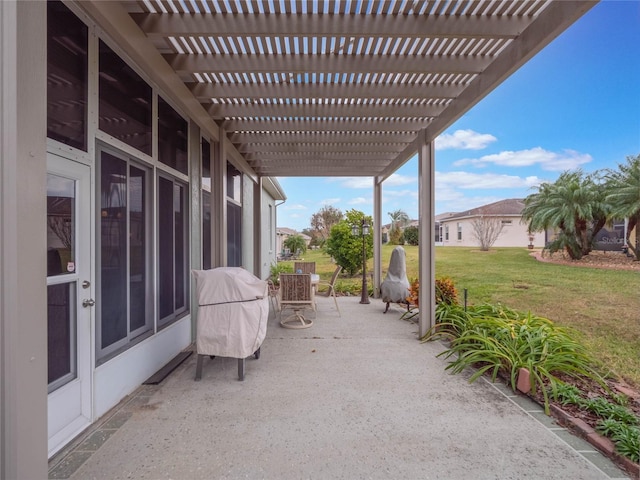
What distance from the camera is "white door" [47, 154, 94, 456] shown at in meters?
2.08

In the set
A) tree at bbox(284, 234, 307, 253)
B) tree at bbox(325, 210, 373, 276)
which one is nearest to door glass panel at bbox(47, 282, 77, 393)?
tree at bbox(325, 210, 373, 276)

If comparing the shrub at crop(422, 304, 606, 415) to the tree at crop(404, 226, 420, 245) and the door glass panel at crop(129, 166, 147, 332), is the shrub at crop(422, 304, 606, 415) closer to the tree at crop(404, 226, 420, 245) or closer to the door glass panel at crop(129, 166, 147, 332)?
the door glass panel at crop(129, 166, 147, 332)

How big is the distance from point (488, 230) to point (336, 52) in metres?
17.3

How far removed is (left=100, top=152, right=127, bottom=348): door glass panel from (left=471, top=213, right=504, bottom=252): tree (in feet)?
59.9

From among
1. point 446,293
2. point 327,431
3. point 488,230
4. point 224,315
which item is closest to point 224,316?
point 224,315

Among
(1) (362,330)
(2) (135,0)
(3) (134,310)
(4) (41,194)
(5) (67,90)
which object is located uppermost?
(2) (135,0)

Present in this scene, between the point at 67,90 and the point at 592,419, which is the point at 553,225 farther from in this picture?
the point at 67,90

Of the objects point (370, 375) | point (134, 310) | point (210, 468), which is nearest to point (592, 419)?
point (370, 375)

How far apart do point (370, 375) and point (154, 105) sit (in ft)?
12.7

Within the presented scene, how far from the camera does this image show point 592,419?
97.7 inches

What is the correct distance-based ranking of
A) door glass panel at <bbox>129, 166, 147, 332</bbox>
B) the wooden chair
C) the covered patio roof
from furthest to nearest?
the wooden chair → door glass panel at <bbox>129, 166, 147, 332</bbox> → the covered patio roof

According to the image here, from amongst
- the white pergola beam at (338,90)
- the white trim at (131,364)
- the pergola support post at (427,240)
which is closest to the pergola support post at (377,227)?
the pergola support post at (427,240)

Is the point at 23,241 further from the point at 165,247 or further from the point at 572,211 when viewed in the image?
the point at 572,211

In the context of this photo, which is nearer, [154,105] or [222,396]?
[222,396]
